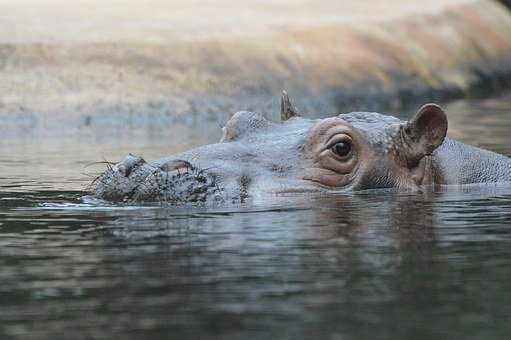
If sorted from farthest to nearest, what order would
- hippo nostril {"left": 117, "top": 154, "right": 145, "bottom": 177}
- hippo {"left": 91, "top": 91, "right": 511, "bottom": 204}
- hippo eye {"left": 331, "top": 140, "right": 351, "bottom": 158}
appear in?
hippo eye {"left": 331, "top": 140, "right": 351, "bottom": 158}, hippo {"left": 91, "top": 91, "right": 511, "bottom": 204}, hippo nostril {"left": 117, "top": 154, "right": 145, "bottom": 177}

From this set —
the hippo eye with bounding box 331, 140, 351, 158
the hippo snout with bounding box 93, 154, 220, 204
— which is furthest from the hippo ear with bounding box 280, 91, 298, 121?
the hippo snout with bounding box 93, 154, 220, 204

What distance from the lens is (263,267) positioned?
599cm

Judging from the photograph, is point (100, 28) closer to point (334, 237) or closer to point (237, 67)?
point (237, 67)

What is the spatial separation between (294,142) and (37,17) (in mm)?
10869

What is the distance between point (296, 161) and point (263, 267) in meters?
2.76

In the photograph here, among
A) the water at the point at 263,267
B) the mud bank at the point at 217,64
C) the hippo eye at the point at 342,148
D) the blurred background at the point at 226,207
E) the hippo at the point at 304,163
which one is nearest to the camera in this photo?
the water at the point at 263,267

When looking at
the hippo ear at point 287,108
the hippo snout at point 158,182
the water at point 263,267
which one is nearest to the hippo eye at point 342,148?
the water at point 263,267

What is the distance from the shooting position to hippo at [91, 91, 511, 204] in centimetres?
808

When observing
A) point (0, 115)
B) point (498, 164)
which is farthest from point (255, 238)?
point (0, 115)

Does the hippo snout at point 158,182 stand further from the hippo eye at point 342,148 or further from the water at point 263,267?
the hippo eye at point 342,148

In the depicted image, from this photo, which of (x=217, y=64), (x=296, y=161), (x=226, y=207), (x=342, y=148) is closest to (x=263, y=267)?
(x=226, y=207)

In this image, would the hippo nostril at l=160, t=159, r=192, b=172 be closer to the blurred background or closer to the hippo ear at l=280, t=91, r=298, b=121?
the blurred background

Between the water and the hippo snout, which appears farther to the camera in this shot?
the hippo snout

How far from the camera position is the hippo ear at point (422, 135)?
8797 millimetres
